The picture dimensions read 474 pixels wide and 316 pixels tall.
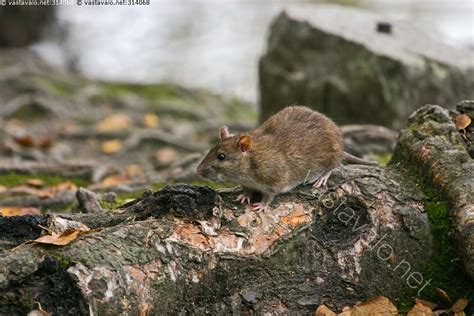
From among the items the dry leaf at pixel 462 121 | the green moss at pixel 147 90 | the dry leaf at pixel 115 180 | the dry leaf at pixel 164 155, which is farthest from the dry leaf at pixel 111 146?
the dry leaf at pixel 462 121

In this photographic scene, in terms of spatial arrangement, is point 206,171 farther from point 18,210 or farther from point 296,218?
point 18,210

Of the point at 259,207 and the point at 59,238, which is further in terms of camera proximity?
the point at 259,207

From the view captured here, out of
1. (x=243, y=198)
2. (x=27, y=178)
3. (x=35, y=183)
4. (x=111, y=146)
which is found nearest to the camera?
(x=243, y=198)

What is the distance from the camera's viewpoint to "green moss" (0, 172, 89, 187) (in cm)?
863

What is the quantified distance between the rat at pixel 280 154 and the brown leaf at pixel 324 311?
1244mm

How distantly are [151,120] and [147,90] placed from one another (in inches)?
106

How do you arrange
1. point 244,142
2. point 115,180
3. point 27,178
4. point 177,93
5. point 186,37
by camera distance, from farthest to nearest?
point 186,37 < point 177,93 < point 115,180 < point 27,178 < point 244,142

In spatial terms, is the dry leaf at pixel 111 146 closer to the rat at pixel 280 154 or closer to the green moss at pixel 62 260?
the rat at pixel 280 154

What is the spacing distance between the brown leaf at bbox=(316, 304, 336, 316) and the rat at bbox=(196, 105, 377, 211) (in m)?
1.24

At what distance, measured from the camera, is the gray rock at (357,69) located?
35.0ft

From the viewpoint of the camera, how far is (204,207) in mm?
4645

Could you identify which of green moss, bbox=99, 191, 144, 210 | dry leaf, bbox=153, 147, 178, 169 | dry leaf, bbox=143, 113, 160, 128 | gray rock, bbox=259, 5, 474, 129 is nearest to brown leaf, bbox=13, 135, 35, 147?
dry leaf, bbox=153, 147, 178, 169

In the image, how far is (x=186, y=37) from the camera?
2308 cm

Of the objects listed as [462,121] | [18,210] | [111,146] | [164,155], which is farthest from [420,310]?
[111,146]
